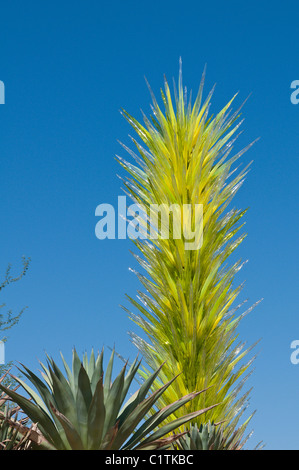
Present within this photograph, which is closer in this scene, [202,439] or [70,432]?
[70,432]

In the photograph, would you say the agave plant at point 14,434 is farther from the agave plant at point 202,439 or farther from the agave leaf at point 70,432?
the agave plant at point 202,439

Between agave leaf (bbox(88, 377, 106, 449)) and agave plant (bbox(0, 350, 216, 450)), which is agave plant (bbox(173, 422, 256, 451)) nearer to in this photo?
agave plant (bbox(0, 350, 216, 450))

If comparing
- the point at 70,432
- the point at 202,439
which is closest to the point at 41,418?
the point at 70,432

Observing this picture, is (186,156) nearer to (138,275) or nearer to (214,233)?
(214,233)

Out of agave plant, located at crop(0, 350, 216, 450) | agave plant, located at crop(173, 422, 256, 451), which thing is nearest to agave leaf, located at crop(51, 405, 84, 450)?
agave plant, located at crop(0, 350, 216, 450)

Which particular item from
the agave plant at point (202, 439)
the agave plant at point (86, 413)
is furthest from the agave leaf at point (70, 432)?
the agave plant at point (202, 439)

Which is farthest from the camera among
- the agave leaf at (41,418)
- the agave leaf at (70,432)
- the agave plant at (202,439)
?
the agave plant at (202,439)

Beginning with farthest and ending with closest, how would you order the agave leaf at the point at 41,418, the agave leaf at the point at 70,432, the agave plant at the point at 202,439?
the agave plant at the point at 202,439 < the agave leaf at the point at 41,418 < the agave leaf at the point at 70,432

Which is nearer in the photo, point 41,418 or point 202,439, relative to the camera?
point 41,418

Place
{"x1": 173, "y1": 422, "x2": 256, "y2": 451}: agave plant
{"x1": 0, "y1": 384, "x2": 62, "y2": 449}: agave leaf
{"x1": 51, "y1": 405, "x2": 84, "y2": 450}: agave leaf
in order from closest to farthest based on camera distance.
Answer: {"x1": 51, "y1": 405, "x2": 84, "y2": 450}: agave leaf < {"x1": 0, "y1": 384, "x2": 62, "y2": 449}: agave leaf < {"x1": 173, "y1": 422, "x2": 256, "y2": 451}: agave plant

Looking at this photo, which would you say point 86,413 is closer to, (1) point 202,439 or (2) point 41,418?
(2) point 41,418

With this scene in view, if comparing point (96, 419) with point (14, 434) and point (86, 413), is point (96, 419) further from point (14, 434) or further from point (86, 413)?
point (14, 434)
